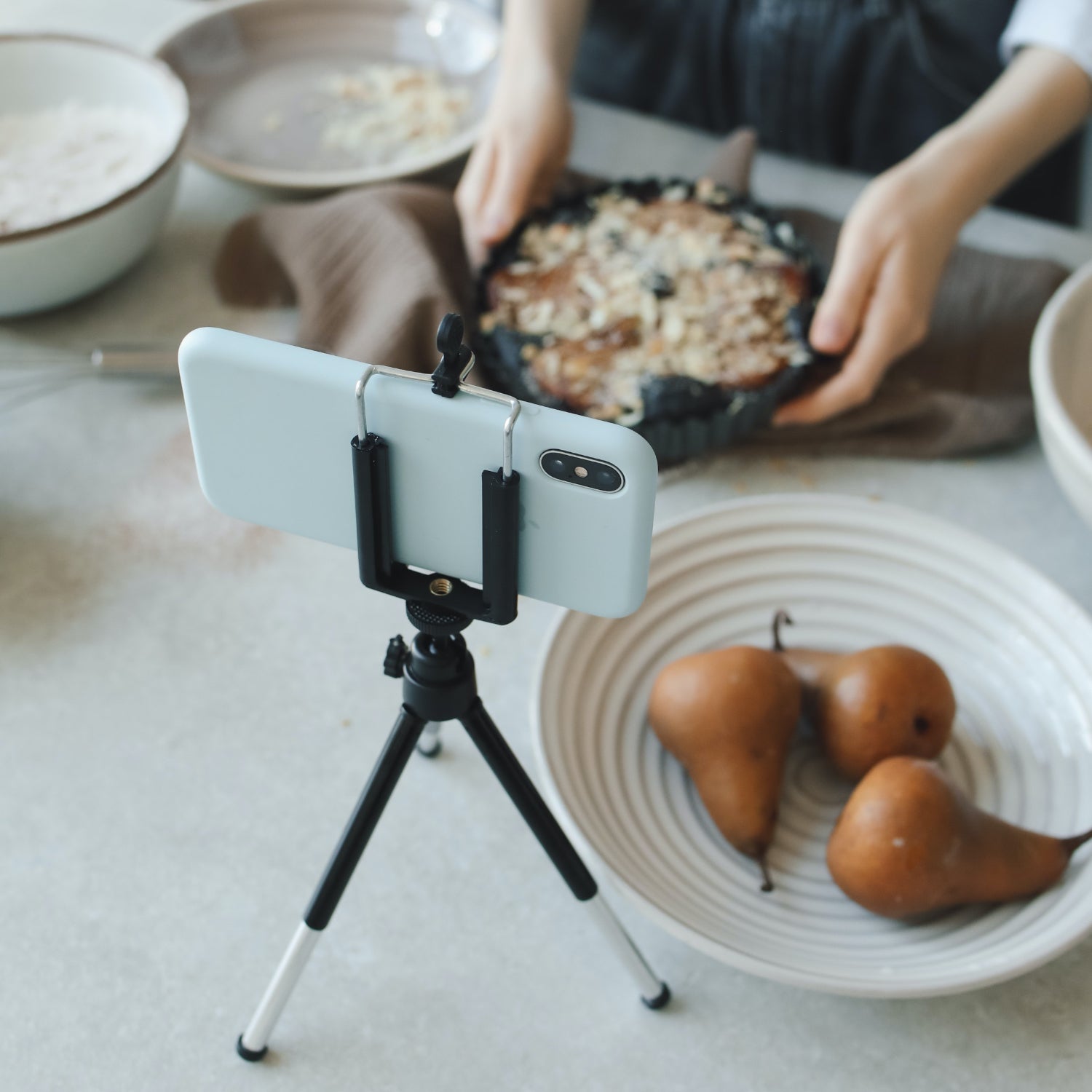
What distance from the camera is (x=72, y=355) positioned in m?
0.72

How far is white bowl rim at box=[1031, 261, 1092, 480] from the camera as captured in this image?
540mm

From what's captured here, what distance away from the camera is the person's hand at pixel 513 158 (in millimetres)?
726

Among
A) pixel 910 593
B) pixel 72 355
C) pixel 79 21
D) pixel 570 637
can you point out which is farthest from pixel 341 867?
pixel 79 21

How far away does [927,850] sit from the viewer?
1.36 feet

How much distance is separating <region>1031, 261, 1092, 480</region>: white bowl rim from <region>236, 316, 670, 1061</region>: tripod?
0.32 meters

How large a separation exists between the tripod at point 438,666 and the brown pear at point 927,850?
0.10 meters

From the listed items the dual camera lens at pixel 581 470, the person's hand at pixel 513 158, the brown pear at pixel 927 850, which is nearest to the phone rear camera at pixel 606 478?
the dual camera lens at pixel 581 470

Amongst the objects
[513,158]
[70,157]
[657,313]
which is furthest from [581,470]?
[70,157]

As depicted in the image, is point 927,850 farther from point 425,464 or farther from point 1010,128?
point 1010,128

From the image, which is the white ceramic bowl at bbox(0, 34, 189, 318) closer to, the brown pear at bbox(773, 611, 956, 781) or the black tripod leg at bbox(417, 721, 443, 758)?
the black tripod leg at bbox(417, 721, 443, 758)

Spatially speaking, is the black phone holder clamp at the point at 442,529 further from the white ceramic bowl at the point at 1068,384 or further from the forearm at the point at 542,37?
the forearm at the point at 542,37

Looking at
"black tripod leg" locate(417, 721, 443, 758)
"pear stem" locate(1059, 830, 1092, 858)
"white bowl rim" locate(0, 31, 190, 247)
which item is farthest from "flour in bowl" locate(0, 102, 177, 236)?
"pear stem" locate(1059, 830, 1092, 858)

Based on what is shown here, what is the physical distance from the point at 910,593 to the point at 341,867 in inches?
12.3

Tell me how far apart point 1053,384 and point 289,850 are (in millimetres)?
443
